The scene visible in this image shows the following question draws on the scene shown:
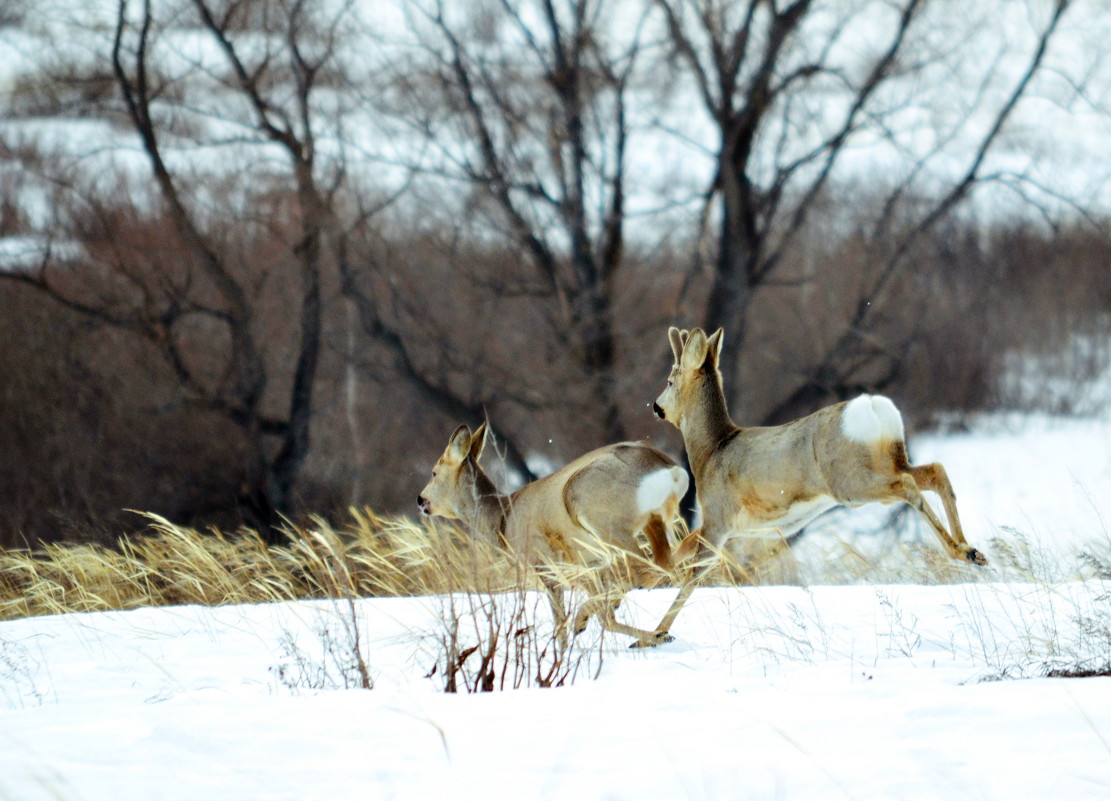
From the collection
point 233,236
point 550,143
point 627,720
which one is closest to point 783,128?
point 550,143

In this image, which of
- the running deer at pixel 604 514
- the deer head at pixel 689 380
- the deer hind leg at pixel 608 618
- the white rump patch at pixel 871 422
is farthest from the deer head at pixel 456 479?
the white rump patch at pixel 871 422

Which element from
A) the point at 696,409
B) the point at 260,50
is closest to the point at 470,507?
the point at 696,409

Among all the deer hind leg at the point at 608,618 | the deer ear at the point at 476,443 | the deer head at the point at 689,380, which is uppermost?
the deer head at the point at 689,380

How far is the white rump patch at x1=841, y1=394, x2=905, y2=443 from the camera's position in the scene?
506 centimetres

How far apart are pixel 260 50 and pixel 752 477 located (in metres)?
12.2

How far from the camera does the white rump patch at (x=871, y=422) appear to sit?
16.6ft

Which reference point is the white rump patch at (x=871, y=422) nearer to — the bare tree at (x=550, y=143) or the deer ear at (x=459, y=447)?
the deer ear at (x=459, y=447)

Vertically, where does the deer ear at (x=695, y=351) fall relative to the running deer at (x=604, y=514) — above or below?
above

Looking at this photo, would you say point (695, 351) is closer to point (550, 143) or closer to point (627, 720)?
point (627, 720)

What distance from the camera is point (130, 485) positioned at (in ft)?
54.5

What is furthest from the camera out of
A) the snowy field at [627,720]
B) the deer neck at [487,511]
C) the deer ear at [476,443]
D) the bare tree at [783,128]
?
the bare tree at [783,128]

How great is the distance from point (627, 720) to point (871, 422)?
84.5 inches

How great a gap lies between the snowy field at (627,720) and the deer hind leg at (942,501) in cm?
29

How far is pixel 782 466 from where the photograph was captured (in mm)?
5395
